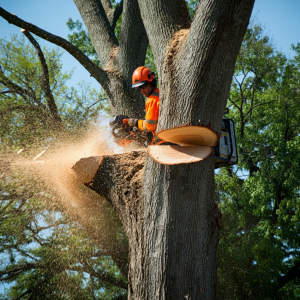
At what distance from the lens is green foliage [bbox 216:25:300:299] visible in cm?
634

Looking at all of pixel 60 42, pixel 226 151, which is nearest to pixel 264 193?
pixel 226 151

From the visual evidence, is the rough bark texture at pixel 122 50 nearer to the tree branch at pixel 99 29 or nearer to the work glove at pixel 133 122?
the tree branch at pixel 99 29

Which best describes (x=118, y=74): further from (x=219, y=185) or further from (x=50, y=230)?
(x=219, y=185)

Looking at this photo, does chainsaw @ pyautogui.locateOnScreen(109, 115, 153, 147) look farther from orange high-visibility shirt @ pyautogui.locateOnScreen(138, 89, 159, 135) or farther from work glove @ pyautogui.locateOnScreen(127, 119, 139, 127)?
orange high-visibility shirt @ pyautogui.locateOnScreen(138, 89, 159, 135)

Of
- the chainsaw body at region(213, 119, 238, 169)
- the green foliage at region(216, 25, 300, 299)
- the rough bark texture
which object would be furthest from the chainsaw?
the green foliage at region(216, 25, 300, 299)

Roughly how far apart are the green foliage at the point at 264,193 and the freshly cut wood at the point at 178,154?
14.5 ft

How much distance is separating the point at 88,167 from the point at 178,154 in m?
1.20

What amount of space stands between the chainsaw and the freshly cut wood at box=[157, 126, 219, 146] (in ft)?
4.48

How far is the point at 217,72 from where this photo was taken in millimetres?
2547

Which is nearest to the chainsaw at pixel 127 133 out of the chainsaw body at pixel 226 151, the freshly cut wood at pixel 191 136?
the chainsaw body at pixel 226 151

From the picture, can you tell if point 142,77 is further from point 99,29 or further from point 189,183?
point 189,183

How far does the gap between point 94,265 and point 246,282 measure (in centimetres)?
367

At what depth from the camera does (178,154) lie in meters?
2.74

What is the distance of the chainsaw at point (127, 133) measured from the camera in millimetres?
Result: 4238
